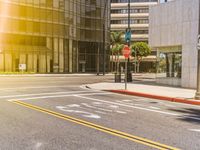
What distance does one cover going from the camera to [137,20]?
104500 millimetres

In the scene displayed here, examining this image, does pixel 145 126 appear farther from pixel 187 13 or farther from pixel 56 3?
pixel 56 3

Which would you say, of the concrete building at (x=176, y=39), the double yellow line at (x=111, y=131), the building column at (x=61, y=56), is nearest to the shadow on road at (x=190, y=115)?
the double yellow line at (x=111, y=131)

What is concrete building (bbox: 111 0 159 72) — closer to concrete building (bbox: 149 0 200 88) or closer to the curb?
concrete building (bbox: 149 0 200 88)

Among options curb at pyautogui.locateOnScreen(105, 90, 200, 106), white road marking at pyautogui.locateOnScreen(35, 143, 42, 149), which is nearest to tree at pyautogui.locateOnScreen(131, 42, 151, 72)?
curb at pyautogui.locateOnScreen(105, 90, 200, 106)

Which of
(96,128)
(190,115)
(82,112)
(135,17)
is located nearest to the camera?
(96,128)

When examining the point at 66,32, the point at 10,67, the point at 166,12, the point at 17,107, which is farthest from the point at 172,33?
the point at 66,32

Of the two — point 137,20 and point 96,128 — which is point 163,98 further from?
point 137,20

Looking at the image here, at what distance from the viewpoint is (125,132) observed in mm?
8992

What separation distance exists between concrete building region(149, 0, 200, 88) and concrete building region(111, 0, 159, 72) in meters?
73.5

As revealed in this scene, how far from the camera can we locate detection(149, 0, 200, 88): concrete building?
24.6 meters

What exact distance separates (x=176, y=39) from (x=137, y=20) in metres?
79.7

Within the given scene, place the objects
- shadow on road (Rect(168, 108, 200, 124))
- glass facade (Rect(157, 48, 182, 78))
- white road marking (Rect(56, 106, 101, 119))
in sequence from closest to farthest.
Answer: shadow on road (Rect(168, 108, 200, 124)) → white road marking (Rect(56, 106, 101, 119)) → glass facade (Rect(157, 48, 182, 78))

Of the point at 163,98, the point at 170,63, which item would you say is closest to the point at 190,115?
the point at 163,98

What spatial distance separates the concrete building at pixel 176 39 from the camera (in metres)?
24.6
